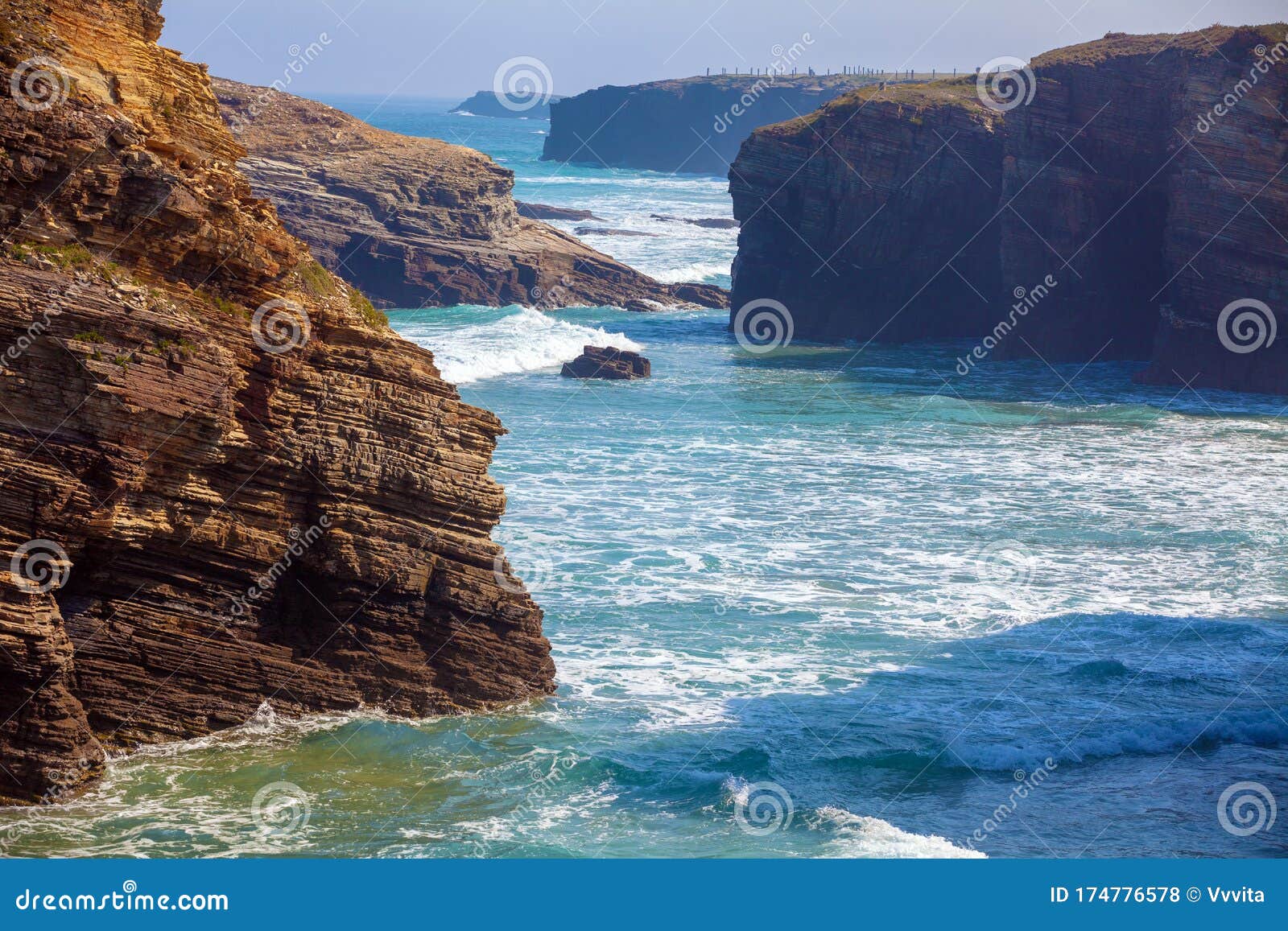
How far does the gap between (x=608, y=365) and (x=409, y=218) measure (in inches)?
828

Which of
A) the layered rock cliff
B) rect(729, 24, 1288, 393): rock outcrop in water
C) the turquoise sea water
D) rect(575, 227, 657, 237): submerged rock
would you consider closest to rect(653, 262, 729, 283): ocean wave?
the layered rock cliff

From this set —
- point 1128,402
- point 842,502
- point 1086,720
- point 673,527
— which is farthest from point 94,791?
point 1128,402

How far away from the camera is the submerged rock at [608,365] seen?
50688 millimetres

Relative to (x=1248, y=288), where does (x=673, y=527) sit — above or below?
below

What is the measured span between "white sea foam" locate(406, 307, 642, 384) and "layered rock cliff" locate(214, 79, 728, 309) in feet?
17.0

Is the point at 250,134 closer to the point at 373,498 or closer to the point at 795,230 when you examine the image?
the point at 795,230

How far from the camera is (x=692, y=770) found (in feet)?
62.0

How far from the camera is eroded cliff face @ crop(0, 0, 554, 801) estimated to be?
16297 millimetres

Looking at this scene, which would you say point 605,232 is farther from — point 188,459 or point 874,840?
point 874,840

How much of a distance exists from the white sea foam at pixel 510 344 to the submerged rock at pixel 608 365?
255 centimetres

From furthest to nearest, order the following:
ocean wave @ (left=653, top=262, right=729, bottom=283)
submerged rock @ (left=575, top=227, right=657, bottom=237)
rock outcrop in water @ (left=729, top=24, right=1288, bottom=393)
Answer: submerged rock @ (left=575, top=227, right=657, bottom=237) → ocean wave @ (left=653, top=262, right=729, bottom=283) → rock outcrop in water @ (left=729, top=24, right=1288, bottom=393)

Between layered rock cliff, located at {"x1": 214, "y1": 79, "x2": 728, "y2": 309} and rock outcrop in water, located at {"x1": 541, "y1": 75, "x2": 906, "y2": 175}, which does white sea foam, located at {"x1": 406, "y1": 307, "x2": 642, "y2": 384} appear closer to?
layered rock cliff, located at {"x1": 214, "y1": 79, "x2": 728, "y2": 309}

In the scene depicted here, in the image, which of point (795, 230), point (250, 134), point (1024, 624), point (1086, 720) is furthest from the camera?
point (250, 134)

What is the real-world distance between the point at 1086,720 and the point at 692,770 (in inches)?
256
